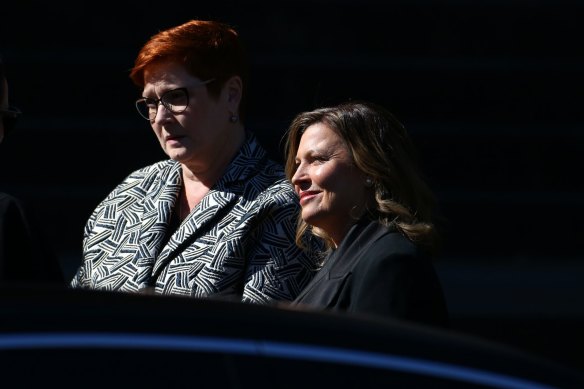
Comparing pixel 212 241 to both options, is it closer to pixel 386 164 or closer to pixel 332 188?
pixel 332 188

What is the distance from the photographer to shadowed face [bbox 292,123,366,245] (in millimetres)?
3459

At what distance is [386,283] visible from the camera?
311 cm

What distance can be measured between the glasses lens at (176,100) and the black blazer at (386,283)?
85cm

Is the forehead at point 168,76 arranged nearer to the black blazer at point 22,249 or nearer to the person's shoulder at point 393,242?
the black blazer at point 22,249

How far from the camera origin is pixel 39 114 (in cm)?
898

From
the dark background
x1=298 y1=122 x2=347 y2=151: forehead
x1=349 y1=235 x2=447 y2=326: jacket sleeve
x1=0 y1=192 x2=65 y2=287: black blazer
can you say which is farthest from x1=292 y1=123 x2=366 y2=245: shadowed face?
the dark background

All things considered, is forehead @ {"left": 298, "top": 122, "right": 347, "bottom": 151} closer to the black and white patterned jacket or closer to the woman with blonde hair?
the woman with blonde hair

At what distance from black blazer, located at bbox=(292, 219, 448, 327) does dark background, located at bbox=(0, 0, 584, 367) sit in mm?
5330

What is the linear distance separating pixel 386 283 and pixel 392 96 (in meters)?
6.22

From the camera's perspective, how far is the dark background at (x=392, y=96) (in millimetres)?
8867

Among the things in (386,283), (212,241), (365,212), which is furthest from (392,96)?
(386,283)

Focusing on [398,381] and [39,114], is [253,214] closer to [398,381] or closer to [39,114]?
[398,381]

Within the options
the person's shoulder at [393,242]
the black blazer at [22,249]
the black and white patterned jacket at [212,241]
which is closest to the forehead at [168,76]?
the black and white patterned jacket at [212,241]

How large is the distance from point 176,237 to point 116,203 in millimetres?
327
